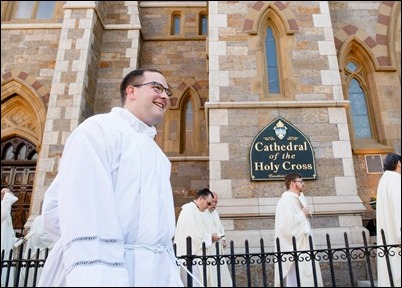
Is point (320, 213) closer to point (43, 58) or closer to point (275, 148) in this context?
point (275, 148)

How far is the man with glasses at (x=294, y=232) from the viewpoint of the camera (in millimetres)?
4582

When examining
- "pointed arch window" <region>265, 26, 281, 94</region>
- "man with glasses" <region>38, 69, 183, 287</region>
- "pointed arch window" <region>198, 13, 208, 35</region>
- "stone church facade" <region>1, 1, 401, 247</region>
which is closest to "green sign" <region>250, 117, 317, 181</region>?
"stone church facade" <region>1, 1, 401, 247</region>

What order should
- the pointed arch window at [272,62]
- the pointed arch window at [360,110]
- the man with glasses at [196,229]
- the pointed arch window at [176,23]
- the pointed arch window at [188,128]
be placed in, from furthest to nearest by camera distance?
the pointed arch window at [176,23]
the pointed arch window at [188,128]
the pointed arch window at [360,110]
the pointed arch window at [272,62]
the man with glasses at [196,229]

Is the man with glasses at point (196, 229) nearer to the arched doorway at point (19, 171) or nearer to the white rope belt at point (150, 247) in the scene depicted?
the white rope belt at point (150, 247)

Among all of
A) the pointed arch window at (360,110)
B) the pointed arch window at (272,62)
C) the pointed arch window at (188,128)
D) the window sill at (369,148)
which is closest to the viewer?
the pointed arch window at (272,62)

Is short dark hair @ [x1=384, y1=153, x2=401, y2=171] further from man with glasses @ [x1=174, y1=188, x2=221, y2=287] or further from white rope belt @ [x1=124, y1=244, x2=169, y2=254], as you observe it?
white rope belt @ [x1=124, y1=244, x2=169, y2=254]

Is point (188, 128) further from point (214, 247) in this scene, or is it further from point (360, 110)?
point (214, 247)

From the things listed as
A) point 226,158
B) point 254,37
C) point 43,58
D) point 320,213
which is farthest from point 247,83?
point 43,58

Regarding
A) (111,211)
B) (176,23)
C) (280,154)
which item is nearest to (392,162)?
(280,154)

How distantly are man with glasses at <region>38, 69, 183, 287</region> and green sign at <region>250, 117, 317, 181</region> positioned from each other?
4443mm

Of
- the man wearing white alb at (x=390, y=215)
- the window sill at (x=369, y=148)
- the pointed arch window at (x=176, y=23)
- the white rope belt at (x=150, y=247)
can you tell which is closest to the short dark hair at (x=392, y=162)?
the man wearing white alb at (x=390, y=215)

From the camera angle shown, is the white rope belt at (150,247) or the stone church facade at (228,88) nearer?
the white rope belt at (150,247)

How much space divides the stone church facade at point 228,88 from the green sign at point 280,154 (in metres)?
0.16

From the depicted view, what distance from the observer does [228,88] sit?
270 inches
